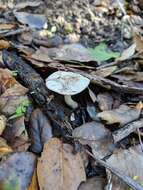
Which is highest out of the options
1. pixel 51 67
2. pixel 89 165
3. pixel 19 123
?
pixel 51 67

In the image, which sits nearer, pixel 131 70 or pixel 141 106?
pixel 141 106

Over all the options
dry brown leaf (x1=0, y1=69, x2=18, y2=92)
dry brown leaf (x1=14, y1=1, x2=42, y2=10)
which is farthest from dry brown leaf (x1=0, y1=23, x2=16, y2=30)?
dry brown leaf (x1=0, y1=69, x2=18, y2=92)

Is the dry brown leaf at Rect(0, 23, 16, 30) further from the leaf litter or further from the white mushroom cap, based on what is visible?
the white mushroom cap

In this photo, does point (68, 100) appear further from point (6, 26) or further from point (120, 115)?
point (6, 26)

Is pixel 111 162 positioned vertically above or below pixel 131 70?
below

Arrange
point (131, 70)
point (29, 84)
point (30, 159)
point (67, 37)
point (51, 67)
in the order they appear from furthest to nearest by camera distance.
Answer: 1. point (67, 37)
2. point (131, 70)
3. point (51, 67)
4. point (29, 84)
5. point (30, 159)

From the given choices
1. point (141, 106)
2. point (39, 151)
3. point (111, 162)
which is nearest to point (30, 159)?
point (39, 151)

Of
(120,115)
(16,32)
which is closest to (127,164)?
(120,115)

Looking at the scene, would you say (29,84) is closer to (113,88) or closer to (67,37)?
(113,88)
